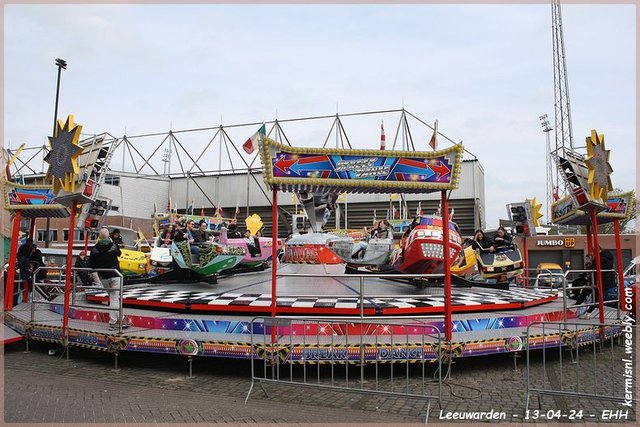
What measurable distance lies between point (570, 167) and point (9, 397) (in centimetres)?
930

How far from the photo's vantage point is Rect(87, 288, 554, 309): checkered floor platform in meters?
8.51

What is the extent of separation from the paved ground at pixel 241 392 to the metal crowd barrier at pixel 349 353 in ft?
0.17

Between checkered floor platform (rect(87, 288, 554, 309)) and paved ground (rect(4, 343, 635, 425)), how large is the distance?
106 cm

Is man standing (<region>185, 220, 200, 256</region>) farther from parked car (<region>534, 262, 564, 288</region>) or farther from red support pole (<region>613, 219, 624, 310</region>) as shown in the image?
red support pole (<region>613, 219, 624, 310</region>)

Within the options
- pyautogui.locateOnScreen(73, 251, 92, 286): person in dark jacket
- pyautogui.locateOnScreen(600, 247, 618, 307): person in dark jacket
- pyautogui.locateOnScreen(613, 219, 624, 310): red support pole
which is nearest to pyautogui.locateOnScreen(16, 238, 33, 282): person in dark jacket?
pyautogui.locateOnScreen(73, 251, 92, 286): person in dark jacket

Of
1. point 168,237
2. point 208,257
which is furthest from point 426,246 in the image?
point 168,237

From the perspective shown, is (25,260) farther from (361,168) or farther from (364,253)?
(361,168)

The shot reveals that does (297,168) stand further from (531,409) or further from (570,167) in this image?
(570,167)

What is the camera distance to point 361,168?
23.1ft

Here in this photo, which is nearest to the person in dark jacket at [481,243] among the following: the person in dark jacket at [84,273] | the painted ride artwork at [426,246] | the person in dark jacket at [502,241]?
the person in dark jacket at [502,241]

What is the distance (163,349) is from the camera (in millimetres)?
7191

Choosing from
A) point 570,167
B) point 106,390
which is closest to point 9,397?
point 106,390

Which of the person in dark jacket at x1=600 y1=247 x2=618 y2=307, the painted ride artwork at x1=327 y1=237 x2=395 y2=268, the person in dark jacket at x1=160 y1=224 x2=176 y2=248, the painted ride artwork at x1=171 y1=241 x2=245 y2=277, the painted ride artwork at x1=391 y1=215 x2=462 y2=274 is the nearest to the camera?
the painted ride artwork at x1=391 y1=215 x2=462 y2=274

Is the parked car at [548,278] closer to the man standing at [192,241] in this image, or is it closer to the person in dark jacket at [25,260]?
the man standing at [192,241]
